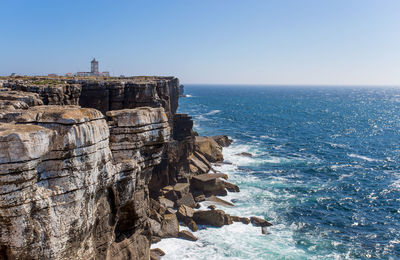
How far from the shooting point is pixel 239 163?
65.5m

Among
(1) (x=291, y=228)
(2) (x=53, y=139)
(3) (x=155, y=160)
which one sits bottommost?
(1) (x=291, y=228)

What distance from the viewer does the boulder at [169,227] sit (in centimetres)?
3450

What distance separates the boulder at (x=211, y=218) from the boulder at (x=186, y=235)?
12.3ft

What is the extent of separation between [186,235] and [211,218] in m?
4.55

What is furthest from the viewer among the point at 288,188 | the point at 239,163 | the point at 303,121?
the point at 303,121

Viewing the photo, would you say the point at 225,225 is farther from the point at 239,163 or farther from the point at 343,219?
the point at 239,163

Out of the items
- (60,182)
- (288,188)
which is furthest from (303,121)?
(60,182)

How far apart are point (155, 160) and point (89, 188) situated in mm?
7826

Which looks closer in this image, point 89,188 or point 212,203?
point 89,188

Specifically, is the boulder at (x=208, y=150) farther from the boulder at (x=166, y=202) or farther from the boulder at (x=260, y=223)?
the boulder at (x=260, y=223)

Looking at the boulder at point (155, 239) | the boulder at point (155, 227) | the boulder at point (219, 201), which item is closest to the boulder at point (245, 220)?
the boulder at point (219, 201)

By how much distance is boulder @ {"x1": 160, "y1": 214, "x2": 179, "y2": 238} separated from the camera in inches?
1358

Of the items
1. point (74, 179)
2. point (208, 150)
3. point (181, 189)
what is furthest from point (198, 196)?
point (74, 179)

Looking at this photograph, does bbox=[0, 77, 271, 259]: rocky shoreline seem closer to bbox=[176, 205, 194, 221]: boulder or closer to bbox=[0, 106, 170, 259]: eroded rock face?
bbox=[0, 106, 170, 259]: eroded rock face
